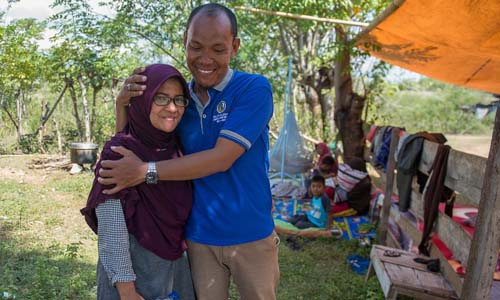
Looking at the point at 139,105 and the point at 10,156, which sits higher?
the point at 139,105

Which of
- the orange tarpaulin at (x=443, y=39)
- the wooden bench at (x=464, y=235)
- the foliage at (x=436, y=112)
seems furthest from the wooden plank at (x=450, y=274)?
the foliage at (x=436, y=112)

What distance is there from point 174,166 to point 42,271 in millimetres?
2215

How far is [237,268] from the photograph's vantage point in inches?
63.9

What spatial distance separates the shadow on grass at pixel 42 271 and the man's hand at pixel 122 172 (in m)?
1.94

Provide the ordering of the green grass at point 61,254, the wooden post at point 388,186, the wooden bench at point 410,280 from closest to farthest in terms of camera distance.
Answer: the wooden bench at point 410,280 → the green grass at point 61,254 → the wooden post at point 388,186

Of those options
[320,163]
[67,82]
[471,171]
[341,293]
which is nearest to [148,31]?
[67,82]

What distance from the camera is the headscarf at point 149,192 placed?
139 cm

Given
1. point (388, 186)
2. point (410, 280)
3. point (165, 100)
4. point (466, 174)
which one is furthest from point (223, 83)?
point (388, 186)

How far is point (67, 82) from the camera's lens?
23.3ft

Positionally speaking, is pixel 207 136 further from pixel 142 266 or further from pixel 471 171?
pixel 471 171

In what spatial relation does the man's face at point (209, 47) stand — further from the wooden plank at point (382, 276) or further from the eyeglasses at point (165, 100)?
the wooden plank at point (382, 276)

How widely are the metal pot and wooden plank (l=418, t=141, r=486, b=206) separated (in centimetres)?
525

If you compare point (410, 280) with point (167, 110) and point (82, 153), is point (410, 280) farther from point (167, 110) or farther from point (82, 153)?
point (82, 153)

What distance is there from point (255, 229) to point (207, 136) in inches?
15.7
